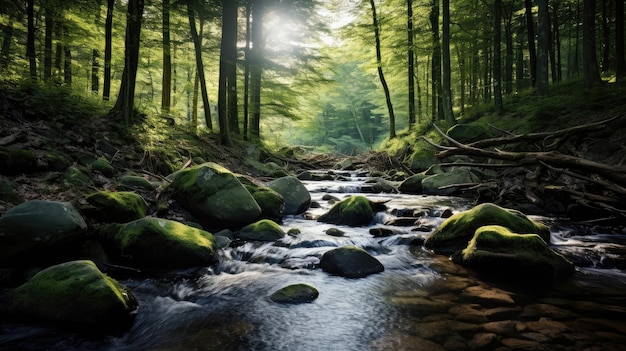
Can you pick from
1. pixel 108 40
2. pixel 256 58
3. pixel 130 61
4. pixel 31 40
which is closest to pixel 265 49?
pixel 256 58

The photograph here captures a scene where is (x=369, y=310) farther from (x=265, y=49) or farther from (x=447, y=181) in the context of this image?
(x=265, y=49)

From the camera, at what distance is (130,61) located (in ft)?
28.5

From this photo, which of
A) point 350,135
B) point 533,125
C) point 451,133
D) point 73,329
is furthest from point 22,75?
point 350,135

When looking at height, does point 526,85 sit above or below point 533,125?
above

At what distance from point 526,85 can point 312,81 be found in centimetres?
1392

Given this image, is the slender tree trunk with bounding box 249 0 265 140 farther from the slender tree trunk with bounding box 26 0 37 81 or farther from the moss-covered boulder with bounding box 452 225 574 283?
the moss-covered boulder with bounding box 452 225 574 283

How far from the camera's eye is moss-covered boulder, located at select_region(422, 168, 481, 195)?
965 centimetres

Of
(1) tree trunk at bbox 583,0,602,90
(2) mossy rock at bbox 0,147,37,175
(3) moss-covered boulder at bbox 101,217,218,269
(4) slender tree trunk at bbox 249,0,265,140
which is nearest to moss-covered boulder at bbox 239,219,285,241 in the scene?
(3) moss-covered boulder at bbox 101,217,218,269

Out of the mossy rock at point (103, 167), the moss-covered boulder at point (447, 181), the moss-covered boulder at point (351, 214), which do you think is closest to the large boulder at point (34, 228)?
the mossy rock at point (103, 167)

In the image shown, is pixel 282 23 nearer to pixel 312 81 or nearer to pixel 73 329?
pixel 312 81

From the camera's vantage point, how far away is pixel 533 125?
34.3ft

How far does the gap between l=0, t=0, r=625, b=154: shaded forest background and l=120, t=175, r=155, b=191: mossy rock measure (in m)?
2.84

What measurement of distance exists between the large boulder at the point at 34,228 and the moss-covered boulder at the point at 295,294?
2.55 m

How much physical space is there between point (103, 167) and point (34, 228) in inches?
115
